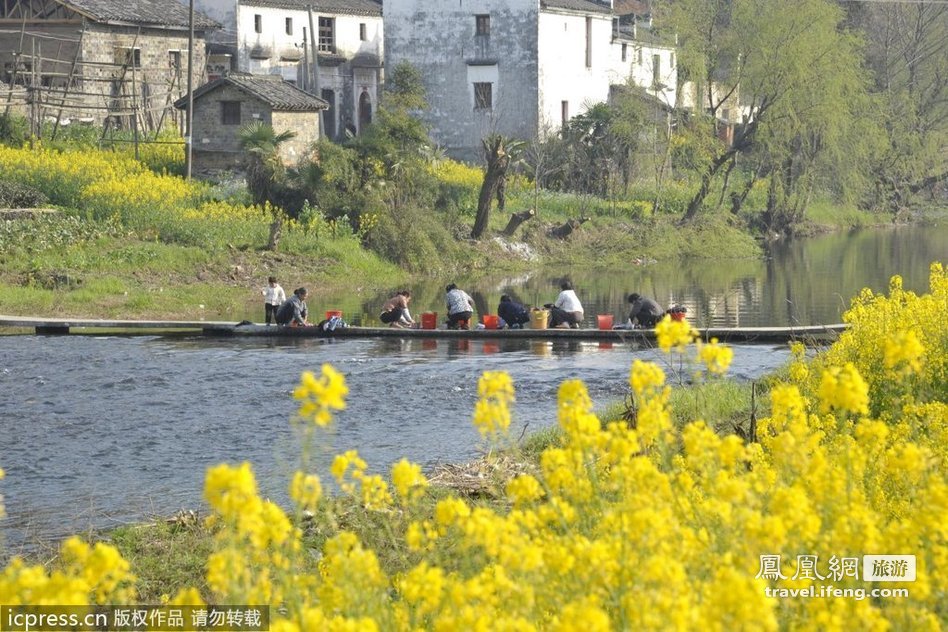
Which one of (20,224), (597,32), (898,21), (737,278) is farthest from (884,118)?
(20,224)

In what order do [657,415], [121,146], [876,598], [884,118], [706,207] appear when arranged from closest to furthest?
[657,415], [876,598], [121,146], [706,207], [884,118]

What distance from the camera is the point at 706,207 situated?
179 ft

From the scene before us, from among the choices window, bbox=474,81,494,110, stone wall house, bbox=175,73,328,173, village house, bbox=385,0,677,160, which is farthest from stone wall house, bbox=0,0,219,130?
window, bbox=474,81,494,110

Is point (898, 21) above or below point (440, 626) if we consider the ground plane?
above

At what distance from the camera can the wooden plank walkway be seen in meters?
24.9

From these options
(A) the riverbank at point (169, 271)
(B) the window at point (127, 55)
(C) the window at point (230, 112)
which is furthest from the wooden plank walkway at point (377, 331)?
(B) the window at point (127, 55)

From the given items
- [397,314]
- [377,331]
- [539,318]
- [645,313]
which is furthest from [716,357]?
[397,314]

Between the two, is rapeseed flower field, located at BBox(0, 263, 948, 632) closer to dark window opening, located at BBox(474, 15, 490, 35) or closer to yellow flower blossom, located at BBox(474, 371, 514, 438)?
yellow flower blossom, located at BBox(474, 371, 514, 438)

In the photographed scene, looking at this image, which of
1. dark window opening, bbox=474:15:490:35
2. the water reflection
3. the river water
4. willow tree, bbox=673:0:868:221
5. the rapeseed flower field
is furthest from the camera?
dark window opening, bbox=474:15:490:35

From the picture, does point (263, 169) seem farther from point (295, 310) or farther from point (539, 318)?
point (539, 318)

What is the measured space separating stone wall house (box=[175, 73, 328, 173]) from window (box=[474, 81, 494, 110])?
13250 millimetres

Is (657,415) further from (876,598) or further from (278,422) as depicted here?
(278,422)

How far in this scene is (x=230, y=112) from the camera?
44.1 m

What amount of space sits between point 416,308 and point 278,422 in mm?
15067
